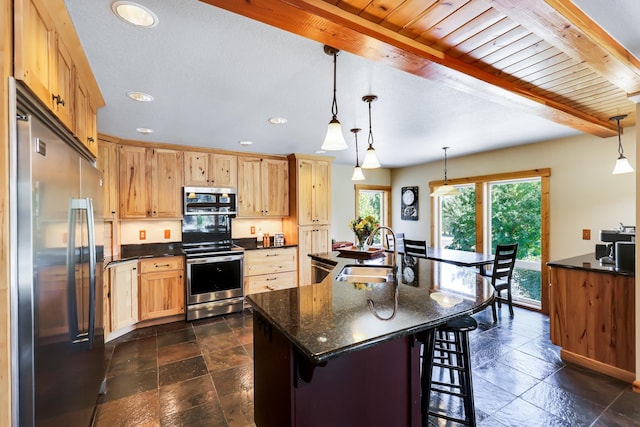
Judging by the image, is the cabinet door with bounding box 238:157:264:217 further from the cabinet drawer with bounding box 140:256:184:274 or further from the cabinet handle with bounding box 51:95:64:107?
the cabinet handle with bounding box 51:95:64:107

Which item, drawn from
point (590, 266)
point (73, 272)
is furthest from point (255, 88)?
point (590, 266)

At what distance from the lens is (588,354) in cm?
261

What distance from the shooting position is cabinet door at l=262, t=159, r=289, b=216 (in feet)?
15.3

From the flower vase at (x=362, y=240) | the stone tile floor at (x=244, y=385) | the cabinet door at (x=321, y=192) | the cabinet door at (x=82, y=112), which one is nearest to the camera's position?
the cabinet door at (x=82, y=112)

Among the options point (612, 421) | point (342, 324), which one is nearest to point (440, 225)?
point (612, 421)

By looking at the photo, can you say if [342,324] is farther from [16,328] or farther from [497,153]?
[497,153]

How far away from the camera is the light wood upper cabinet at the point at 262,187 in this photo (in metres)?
4.50

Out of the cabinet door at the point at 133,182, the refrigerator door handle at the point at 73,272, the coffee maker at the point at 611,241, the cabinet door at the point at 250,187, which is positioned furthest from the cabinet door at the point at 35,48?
the coffee maker at the point at 611,241

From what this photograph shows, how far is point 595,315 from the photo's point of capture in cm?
256

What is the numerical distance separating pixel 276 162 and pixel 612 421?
4512 mm

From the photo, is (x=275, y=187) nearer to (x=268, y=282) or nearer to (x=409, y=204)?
(x=268, y=282)

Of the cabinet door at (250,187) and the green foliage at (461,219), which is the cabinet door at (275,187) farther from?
the green foliage at (461,219)

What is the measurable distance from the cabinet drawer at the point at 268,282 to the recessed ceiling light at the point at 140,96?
8.79 feet

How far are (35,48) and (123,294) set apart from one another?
9.63ft
